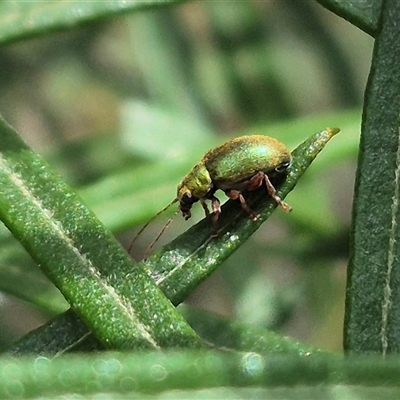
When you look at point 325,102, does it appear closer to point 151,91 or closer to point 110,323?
point 151,91

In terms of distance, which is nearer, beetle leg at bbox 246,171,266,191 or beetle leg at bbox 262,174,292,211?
beetle leg at bbox 262,174,292,211

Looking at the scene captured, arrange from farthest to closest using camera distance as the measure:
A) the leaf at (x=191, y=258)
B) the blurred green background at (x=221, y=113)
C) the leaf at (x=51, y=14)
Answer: the blurred green background at (x=221, y=113)
the leaf at (x=51, y=14)
the leaf at (x=191, y=258)

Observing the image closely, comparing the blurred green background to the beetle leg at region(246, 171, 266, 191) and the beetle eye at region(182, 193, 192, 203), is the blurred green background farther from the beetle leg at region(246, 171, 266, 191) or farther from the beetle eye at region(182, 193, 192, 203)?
the beetle leg at region(246, 171, 266, 191)

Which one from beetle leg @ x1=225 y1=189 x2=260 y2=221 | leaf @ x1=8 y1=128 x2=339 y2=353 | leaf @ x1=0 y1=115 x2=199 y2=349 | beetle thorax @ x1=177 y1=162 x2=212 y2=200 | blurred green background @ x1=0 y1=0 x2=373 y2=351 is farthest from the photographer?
blurred green background @ x1=0 y1=0 x2=373 y2=351

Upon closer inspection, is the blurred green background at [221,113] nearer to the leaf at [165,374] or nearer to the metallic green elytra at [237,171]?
the metallic green elytra at [237,171]

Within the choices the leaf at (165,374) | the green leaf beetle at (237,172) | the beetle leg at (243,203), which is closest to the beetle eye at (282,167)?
the green leaf beetle at (237,172)

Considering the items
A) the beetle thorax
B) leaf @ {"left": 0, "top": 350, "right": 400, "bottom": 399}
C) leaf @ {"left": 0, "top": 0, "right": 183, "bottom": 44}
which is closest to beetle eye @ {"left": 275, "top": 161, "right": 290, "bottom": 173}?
the beetle thorax

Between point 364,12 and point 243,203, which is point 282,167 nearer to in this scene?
point 243,203
